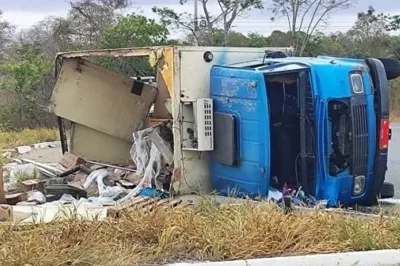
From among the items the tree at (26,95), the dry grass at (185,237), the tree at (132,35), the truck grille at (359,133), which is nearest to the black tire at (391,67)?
the truck grille at (359,133)

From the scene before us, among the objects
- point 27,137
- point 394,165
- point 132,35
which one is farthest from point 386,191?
point 132,35

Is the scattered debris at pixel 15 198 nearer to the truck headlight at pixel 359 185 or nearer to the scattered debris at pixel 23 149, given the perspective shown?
the truck headlight at pixel 359 185

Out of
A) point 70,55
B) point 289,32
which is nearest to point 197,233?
point 70,55

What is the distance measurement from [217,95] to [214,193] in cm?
111

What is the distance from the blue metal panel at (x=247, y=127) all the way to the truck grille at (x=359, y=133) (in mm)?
919

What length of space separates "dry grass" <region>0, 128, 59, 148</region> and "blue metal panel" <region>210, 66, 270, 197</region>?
28.5 feet

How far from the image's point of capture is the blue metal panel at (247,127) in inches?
291

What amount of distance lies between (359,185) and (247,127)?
4.57ft

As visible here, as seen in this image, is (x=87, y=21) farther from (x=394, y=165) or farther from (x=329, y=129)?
(x=329, y=129)

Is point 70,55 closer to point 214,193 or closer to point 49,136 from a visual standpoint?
point 214,193

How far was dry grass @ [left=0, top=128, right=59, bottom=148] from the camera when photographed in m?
15.8

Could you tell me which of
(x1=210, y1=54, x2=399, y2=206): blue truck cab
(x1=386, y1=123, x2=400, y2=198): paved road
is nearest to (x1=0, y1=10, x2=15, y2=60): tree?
(x1=386, y1=123, x2=400, y2=198): paved road

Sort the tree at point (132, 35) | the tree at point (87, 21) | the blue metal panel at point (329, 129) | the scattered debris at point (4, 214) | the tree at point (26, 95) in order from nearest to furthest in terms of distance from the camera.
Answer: the scattered debris at point (4, 214)
the blue metal panel at point (329, 129)
the tree at point (26, 95)
the tree at point (132, 35)
the tree at point (87, 21)

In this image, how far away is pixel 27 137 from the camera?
16.6m
